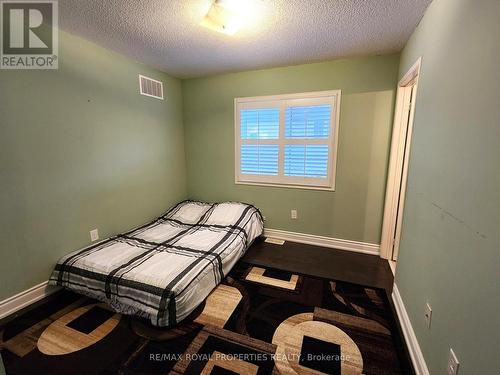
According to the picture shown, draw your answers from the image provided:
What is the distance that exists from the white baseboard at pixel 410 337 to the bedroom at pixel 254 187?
0.05 feet

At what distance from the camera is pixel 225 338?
60.9 inches

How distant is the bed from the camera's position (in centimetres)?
165

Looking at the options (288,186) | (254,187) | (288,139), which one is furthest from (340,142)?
(254,187)

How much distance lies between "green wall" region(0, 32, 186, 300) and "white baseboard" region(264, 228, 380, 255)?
69.8 inches

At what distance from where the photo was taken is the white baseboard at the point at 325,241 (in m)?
2.80

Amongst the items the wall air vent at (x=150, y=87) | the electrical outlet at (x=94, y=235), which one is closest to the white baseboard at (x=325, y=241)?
the electrical outlet at (x=94, y=235)

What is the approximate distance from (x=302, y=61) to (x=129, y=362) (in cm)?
318

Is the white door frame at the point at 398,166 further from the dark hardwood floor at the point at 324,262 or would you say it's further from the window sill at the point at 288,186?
the window sill at the point at 288,186

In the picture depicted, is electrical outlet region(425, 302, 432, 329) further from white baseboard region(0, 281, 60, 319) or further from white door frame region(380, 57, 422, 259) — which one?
white baseboard region(0, 281, 60, 319)

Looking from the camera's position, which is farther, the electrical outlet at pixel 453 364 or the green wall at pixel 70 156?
the green wall at pixel 70 156

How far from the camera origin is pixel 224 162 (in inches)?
132

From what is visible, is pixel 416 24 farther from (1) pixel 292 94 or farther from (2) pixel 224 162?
(2) pixel 224 162

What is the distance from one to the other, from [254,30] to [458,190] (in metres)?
1.92

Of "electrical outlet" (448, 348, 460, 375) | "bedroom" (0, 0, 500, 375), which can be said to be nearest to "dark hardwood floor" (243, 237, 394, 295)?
"bedroom" (0, 0, 500, 375)
